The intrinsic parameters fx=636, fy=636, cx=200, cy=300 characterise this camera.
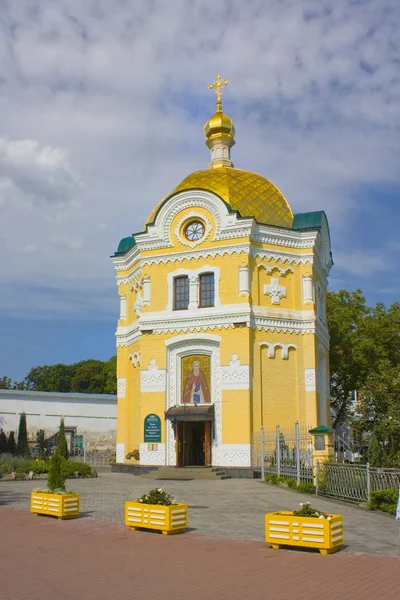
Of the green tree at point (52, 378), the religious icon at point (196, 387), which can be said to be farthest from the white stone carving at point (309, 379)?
the green tree at point (52, 378)

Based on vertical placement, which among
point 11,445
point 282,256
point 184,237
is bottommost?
point 11,445

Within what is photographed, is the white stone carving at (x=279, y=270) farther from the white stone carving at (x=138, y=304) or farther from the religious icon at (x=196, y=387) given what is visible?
the white stone carving at (x=138, y=304)

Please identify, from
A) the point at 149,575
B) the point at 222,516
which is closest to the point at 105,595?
the point at 149,575

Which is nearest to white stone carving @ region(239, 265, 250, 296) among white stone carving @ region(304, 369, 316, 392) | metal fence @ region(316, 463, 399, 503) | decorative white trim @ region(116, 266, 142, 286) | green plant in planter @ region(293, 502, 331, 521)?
white stone carving @ region(304, 369, 316, 392)

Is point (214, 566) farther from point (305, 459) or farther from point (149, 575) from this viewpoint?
point (305, 459)

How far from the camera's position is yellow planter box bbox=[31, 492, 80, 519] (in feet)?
42.6

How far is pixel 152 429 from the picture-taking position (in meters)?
25.9

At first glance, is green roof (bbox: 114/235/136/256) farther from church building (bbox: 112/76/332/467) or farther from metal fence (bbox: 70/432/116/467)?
metal fence (bbox: 70/432/116/467)

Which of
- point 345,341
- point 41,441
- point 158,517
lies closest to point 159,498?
point 158,517

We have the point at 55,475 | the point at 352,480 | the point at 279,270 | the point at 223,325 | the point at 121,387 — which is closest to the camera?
the point at 55,475

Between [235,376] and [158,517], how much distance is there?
14.1 metres

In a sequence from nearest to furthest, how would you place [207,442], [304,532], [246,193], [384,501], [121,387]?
1. [304,532]
2. [384,501]
3. [207,442]
4. [246,193]
5. [121,387]

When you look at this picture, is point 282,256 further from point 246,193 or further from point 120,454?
point 120,454

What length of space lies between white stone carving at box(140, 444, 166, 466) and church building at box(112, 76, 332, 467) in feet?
0.13
